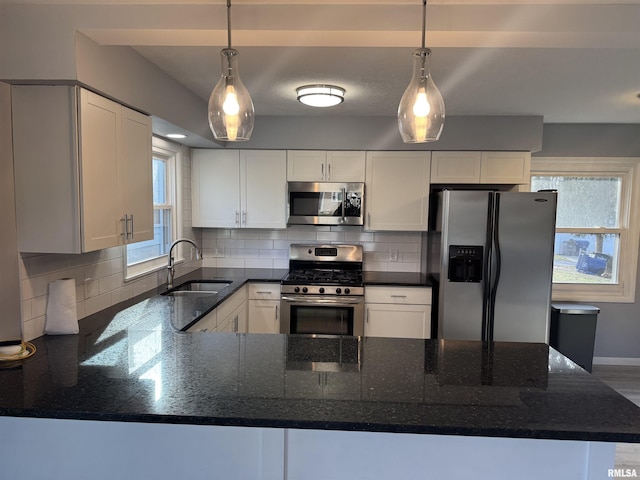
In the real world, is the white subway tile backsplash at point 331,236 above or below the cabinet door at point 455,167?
below

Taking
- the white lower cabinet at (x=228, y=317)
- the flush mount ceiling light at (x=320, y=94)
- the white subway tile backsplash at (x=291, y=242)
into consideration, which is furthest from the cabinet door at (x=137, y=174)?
the white subway tile backsplash at (x=291, y=242)

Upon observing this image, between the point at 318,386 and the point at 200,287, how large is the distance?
91.3 inches

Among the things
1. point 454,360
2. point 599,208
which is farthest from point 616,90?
point 454,360

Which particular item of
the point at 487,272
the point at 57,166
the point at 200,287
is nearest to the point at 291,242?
the point at 200,287

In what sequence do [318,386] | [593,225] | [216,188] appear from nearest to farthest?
[318,386] → [216,188] → [593,225]

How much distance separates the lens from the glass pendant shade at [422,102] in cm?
133

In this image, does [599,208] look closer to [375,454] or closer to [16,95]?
[375,454]

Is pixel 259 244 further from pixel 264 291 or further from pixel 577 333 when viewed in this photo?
pixel 577 333

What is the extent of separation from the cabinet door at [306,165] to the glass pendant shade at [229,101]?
2324 millimetres

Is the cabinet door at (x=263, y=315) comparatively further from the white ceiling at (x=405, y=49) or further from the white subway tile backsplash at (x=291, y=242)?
the white ceiling at (x=405, y=49)

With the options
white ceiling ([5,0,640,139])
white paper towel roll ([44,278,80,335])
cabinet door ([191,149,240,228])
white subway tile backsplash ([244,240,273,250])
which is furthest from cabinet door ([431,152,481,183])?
white paper towel roll ([44,278,80,335])

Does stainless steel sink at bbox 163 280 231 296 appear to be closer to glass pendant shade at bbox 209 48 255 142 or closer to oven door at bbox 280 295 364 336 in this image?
oven door at bbox 280 295 364 336

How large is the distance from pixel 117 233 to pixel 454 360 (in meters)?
1.74

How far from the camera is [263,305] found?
141 inches
